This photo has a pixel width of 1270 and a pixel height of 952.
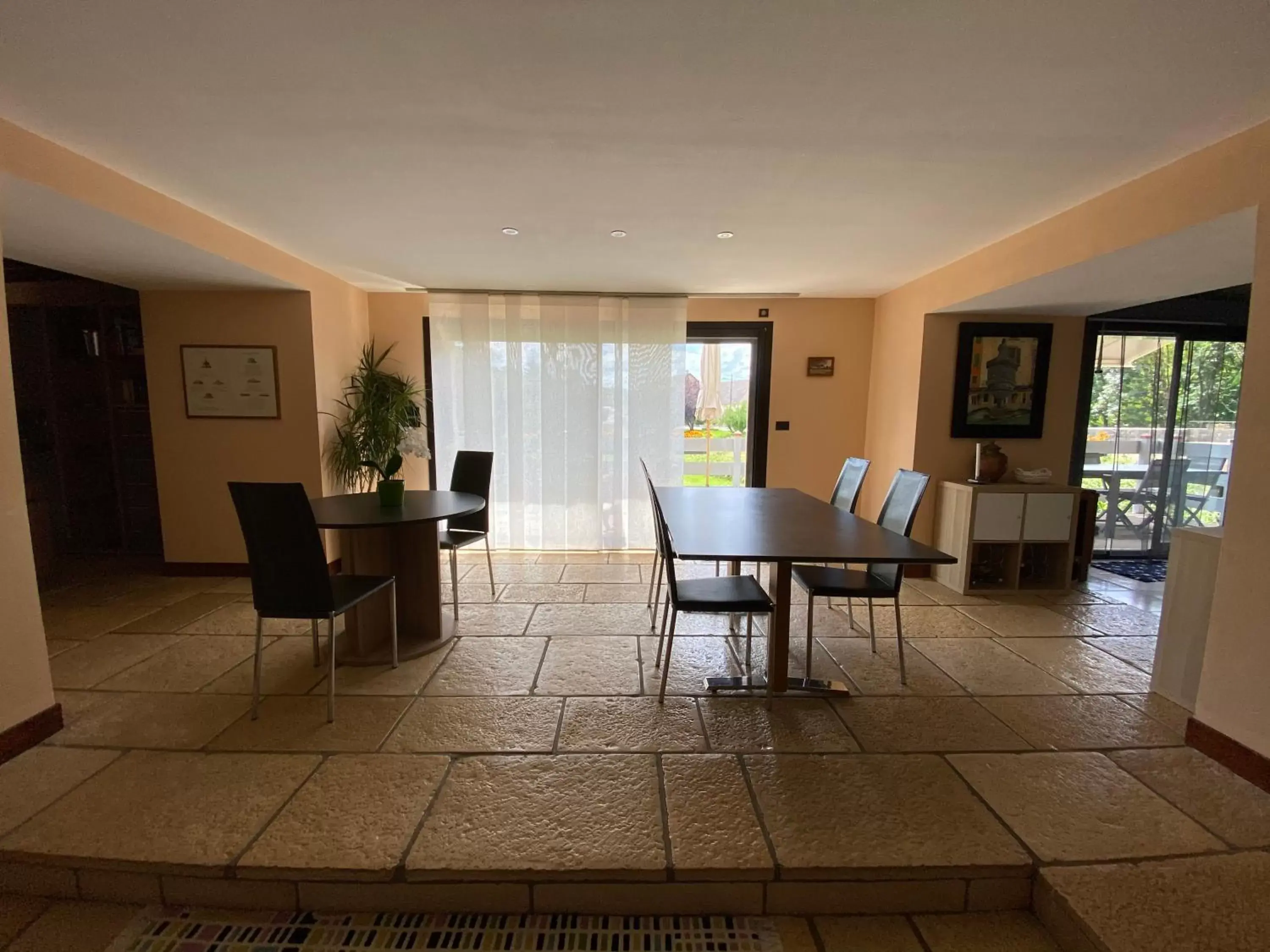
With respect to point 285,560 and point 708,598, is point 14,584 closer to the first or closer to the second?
point 285,560

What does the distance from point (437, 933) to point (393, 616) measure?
136 centimetres

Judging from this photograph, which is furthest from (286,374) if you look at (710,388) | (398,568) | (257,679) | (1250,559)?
(1250,559)

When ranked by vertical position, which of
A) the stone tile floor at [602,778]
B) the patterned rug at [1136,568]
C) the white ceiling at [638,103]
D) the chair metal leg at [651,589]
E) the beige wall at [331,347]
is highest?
the white ceiling at [638,103]

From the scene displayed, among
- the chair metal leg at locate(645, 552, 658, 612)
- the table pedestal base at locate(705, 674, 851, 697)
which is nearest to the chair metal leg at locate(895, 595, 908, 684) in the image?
the table pedestal base at locate(705, 674, 851, 697)

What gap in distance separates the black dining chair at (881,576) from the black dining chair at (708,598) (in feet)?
0.94

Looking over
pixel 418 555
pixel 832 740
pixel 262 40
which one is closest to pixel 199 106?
pixel 262 40

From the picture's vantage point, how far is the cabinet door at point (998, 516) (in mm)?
3578

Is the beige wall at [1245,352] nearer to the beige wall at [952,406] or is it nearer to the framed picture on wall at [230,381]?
the beige wall at [952,406]

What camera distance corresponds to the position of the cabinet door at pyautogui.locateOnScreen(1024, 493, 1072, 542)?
359 cm

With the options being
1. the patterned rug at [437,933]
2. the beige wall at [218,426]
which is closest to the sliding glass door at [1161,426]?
the patterned rug at [437,933]

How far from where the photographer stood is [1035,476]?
376cm

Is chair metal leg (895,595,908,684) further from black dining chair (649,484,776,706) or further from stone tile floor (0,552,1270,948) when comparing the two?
black dining chair (649,484,776,706)

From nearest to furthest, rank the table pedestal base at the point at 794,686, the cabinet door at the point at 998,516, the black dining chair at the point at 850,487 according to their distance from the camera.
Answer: the table pedestal base at the point at 794,686
the black dining chair at the point at 850,487
the cabinet door at the point at 998,516

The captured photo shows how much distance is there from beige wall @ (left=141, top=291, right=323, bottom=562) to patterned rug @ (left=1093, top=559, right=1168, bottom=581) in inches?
250
